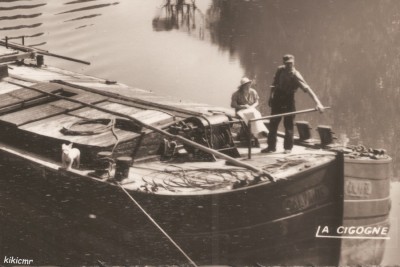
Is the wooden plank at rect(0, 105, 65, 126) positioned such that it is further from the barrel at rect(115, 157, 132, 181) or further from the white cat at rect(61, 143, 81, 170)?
the barrel at rect(115, 157, 132, 181)

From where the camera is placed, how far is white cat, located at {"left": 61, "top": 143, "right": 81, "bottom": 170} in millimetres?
8258

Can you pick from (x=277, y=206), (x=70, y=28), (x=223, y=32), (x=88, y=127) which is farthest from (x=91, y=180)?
(x=70, y=28)

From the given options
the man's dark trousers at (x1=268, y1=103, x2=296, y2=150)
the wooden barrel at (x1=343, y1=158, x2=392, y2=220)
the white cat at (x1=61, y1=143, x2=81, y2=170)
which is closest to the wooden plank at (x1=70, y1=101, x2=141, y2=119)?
the white cat at (x1=61, y1=143, x2=81, y2=170)

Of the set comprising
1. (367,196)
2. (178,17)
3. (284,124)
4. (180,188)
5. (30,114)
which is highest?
(178,17)

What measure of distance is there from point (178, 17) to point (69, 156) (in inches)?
629

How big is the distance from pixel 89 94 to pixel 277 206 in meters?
4.25

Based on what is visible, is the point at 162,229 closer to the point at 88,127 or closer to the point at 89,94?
the point at 88,127

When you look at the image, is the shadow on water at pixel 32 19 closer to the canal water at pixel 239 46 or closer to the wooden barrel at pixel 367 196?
the canal water at pixel 239 46

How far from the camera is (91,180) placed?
8133 mm

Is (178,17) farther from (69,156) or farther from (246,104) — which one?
(69,156)

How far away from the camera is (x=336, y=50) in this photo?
16156 mm

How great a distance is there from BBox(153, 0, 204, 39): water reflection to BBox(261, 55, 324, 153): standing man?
1312 centimetres

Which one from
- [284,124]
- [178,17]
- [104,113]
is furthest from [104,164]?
[178,17]

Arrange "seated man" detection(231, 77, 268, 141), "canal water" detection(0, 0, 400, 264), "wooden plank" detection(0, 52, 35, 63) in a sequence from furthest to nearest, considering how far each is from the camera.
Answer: "canal water" detection(0, 0, 400, 264), "wooden plank" detection(0, 52, 35, 63), "seated man" detection(231, 77, 268, 141)
